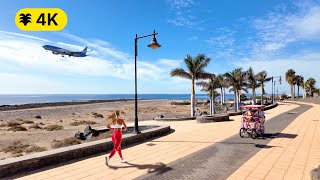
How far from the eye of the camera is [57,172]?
27.6 ft

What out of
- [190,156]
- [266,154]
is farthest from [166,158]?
[266,154]

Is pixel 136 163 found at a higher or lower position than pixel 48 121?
higher

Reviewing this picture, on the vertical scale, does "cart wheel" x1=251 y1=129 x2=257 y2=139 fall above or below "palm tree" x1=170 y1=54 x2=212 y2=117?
below

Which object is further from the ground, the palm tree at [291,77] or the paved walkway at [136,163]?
the palm tree at [291,77]

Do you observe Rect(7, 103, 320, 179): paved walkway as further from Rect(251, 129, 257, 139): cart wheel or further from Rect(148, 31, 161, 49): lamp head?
Rect(148, 31, 161, 49): lamp head

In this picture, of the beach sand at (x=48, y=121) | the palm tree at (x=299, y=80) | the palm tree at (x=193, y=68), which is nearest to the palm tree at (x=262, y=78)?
the beach sand at (x=48, y=121)

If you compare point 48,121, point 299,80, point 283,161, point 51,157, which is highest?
point 299,80

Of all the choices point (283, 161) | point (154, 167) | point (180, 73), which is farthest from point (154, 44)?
point (180, 73)

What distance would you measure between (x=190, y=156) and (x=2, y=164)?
6.42 meters

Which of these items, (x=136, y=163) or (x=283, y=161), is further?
(x=283, y=161)

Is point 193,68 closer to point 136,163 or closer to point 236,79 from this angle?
point 236,79

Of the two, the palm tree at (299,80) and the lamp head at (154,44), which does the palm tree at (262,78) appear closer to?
the lamp head at (154,44)

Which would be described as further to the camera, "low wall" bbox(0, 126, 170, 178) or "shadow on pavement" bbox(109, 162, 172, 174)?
"shadow on pavement" bbox(109, 162, 172, 174)

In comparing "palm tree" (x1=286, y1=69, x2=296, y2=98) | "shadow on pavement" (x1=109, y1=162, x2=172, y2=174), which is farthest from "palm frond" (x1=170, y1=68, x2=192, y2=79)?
"palm tree" (x1=286, y1=69, x2=296, y2=98)
